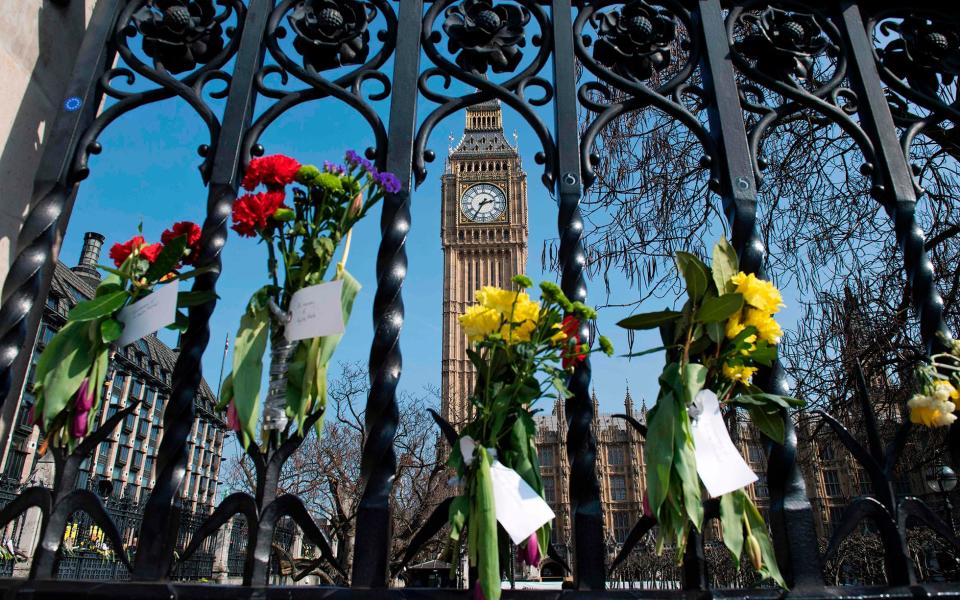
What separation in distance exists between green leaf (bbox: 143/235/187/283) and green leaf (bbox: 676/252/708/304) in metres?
1.35


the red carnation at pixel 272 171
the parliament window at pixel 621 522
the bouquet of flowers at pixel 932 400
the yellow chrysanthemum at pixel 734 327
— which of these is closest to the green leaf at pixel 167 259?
the red carnation at pixel 272 171

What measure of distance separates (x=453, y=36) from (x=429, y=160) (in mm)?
508

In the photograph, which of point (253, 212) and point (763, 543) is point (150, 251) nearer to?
point (253, 212)

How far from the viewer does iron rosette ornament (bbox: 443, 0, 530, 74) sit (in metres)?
2.15

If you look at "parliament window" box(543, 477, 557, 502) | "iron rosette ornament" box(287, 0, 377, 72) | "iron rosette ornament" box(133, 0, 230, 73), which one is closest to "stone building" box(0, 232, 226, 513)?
"parliament window" box(543, 477, 557, 502)

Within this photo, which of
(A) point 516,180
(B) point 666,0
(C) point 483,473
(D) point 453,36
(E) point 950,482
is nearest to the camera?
(C) point 483,473

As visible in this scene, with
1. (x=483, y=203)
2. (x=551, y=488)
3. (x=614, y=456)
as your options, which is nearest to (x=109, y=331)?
(x=483, y=203)

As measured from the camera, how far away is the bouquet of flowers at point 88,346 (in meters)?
1.58

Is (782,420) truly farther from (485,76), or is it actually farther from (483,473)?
(485,76)

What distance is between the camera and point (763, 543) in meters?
1.44

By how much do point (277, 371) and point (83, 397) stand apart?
0.52 m

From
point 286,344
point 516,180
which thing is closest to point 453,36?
point 286,344

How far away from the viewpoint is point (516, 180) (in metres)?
54.8

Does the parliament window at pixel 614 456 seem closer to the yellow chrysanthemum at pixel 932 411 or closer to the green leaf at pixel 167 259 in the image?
the yellow chrysanthemum at pixel 932 411
